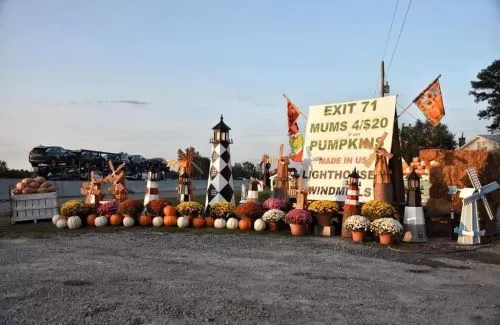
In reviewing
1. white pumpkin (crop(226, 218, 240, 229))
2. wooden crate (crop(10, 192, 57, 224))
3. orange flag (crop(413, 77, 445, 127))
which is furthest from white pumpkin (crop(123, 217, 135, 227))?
orange flag (crop(413, 77, 445, 127))

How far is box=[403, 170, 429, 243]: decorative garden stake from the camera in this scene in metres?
12.7

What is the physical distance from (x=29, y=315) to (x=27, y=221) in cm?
1237

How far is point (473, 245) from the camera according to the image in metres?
12.4

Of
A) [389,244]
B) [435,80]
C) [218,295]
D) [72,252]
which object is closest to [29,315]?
[218,295]

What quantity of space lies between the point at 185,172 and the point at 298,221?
240 inches

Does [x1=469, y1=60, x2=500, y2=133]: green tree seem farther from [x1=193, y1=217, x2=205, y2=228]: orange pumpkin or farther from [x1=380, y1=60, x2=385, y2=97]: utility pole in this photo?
[x1=193, y1=217, x2=205, y2=228]: orange pumpkin

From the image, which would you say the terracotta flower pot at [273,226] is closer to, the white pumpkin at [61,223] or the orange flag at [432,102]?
the orange flag at [432,102]

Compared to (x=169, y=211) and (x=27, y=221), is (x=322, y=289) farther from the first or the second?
(x=27, y=221)

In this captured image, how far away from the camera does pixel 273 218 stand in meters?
14.2

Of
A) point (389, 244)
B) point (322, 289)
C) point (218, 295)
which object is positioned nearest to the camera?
point (218, 295)

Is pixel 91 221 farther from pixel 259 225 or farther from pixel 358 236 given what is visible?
pixel 358 236

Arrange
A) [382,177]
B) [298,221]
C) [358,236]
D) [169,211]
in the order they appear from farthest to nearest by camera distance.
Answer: [169,211], [382,177], [298,221], [358,236]

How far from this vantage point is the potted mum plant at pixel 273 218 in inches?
560

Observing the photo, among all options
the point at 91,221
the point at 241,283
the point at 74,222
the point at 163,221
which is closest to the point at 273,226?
the point at 163,221
